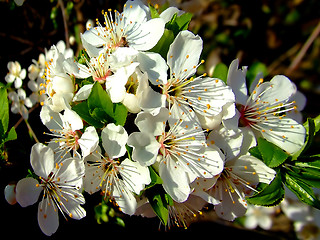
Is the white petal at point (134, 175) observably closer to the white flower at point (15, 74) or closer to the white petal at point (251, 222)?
the white flower at point (15, 74)

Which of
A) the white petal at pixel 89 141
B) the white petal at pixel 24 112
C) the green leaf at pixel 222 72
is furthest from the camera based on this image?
the white petal at pixel 24 112

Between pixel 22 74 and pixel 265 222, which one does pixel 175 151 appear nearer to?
pixel 22 74

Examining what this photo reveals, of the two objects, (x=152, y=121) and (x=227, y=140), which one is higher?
(x=152, y=121)

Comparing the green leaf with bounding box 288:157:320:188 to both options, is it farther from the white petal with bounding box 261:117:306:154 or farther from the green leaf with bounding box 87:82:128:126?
the green leaf with bounding box 87:82:128:126

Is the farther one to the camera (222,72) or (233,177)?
(222,72)

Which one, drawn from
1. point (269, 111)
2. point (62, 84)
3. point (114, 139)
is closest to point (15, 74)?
point (62, 84)

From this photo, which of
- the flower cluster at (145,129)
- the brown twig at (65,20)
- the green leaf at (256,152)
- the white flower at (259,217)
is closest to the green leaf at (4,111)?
the flower cluster at (145,129)

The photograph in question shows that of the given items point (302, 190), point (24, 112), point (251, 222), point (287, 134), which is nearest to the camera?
point (302, 190)

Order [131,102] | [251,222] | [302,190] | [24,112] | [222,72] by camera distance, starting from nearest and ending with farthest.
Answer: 1. [131,102]
2. [302,190]
3. [222,72]
4. [24,112]
5. [251,222]
